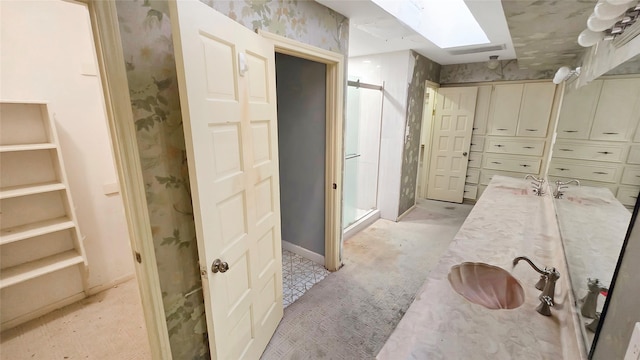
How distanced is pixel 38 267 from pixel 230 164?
1.83 metres

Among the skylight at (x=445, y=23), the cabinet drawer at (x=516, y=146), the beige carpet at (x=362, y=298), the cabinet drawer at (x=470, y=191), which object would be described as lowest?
the beige carpet at (x=362, y=298)

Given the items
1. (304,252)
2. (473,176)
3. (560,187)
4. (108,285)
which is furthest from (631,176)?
(473,176)

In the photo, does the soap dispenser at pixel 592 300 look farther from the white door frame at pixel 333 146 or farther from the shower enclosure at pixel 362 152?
the shower enclosure at pixel 362 152

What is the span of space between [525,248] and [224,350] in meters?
1.70

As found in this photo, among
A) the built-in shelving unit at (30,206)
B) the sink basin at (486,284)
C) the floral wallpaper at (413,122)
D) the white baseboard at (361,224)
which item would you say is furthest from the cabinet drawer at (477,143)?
the built-in shelving unit at (30,206)

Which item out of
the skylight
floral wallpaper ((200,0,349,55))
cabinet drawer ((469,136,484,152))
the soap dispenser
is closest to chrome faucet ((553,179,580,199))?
the soap dispenser

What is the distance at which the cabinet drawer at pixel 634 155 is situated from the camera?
33.3 inches

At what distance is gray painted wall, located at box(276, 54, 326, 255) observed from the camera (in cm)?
235

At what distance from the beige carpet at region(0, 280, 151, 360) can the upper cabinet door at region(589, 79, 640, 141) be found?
2670 millimetres

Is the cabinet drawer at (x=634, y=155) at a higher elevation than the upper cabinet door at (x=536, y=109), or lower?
lower

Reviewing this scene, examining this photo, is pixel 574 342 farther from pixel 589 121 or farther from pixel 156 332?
pixel 156 332

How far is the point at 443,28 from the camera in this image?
2.92m

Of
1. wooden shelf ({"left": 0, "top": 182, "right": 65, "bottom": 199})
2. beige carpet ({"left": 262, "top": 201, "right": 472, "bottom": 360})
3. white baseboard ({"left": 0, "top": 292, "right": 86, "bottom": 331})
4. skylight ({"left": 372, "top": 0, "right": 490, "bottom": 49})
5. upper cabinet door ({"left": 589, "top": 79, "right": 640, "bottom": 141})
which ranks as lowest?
beige carpet ({"left": 262, "top": 201, "right": 472, "bottom": 360})

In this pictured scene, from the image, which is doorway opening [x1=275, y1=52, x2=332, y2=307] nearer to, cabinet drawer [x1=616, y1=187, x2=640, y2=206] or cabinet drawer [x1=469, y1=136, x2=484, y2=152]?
cabinet drawer [x1=616, y1=187, x2=640, y2=206]
